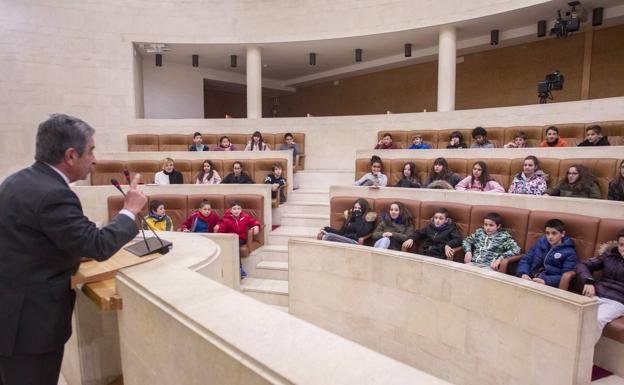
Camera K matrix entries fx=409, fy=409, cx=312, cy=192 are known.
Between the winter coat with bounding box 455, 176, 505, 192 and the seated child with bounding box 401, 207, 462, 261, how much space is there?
0.85 metres

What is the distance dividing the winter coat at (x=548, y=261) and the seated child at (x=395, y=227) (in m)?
1.01

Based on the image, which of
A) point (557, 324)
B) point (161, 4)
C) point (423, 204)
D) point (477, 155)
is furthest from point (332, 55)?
point (557, 324)

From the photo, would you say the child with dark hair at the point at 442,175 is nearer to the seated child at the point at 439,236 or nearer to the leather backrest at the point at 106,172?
the seated child at the point at 439,236

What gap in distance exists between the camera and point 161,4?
8.01 m

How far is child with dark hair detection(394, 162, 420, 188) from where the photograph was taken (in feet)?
15.4

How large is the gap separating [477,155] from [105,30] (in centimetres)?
707

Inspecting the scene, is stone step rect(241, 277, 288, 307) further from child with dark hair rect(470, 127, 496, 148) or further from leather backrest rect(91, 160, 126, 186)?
child with dark hair rect(470, 127, 496, 148)

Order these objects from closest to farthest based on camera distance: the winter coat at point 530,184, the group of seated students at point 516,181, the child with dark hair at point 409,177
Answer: the group of seated students at point 516,181
the winter coat at point 530,184
the child with dark hair at point 409,177

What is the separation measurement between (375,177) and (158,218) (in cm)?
253

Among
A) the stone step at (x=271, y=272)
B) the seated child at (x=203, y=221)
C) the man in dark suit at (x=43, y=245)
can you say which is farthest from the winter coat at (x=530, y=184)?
the man in dark suit at (x=43, y=245)

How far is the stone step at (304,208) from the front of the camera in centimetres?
526

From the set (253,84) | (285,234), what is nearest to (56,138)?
Result: (285,234)

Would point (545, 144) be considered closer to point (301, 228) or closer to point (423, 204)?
point (423, 204)

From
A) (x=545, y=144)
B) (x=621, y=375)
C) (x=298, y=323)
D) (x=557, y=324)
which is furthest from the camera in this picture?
(x=545, y=144)
